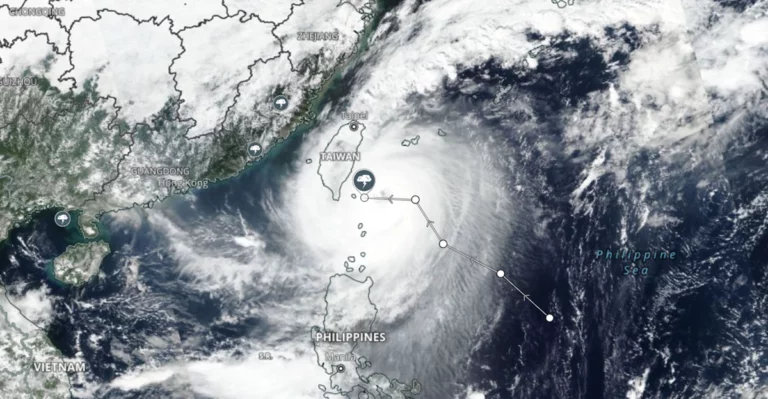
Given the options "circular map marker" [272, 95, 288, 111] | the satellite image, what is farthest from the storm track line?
"circular map marker" [272, 95, 288, 111]

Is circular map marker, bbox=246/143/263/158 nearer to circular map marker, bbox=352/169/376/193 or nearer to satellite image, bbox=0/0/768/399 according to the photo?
satellite image, bbox=0/0/768/399

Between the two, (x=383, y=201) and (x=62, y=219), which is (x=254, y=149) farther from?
(x=62, y=219)

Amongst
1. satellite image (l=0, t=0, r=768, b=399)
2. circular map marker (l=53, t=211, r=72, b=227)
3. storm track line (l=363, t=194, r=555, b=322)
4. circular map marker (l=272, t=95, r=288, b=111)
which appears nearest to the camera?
satellite image (l=0, t=0, r=768, b=399)

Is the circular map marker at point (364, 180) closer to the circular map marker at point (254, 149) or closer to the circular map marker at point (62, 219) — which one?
the circular map marker at point (254, 149)

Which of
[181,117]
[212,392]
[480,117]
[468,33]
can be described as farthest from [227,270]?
[468,33]

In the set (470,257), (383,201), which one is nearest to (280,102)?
(383,201)

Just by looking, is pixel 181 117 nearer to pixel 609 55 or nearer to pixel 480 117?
pixel 480 117
